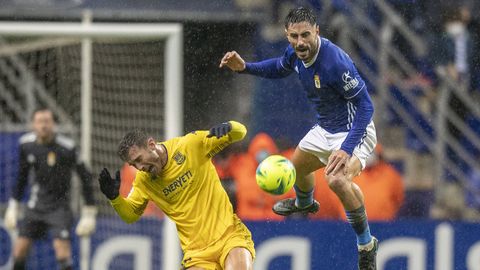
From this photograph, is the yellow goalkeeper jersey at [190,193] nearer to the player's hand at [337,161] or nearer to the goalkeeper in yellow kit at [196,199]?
the goalkeeper in yellow kit at [196,199]

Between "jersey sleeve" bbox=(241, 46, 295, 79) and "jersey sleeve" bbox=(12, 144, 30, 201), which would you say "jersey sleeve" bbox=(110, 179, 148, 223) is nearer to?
"jersey sleeve" bbox=(241, 46, 295, 79)

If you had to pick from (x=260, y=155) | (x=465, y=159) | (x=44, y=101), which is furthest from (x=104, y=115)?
(x=465, y=159)

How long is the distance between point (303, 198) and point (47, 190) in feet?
11.6

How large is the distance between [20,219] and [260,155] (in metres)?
2.45

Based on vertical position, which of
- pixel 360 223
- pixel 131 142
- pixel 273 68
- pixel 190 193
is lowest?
pixel 360 223

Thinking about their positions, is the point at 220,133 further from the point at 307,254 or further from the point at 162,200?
the point at 307,254

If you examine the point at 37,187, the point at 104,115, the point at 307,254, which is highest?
the point at 104,115

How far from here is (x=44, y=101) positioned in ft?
43.5

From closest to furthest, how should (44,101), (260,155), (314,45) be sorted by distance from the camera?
(314,45) < (260,155) < (44,101)

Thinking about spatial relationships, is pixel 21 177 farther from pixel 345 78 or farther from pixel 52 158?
pixel 345 78

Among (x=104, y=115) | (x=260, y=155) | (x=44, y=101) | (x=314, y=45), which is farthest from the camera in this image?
(x=44, y=101)

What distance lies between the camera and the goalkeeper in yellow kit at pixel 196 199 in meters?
8.20

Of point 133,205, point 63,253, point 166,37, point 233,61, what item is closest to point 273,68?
point 233,61

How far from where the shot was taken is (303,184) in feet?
29.1
